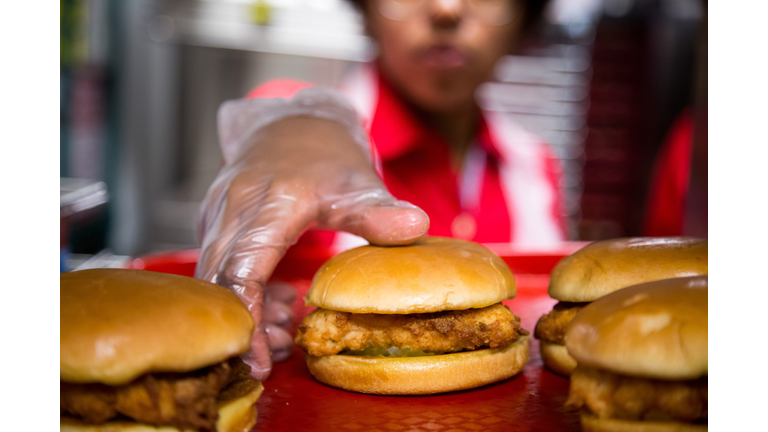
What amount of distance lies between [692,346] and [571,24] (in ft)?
18.6

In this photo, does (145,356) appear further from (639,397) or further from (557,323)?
(557,323)

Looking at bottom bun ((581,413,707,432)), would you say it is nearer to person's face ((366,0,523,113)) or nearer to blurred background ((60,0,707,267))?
person's face ((366,0,523,113))

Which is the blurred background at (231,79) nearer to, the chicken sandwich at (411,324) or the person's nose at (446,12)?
the person's nose at (446,12)

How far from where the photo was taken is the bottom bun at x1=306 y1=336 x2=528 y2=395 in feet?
4.61

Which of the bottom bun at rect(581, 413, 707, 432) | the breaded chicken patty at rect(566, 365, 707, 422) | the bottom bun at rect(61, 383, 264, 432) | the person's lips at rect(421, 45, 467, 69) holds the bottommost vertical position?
the bottom bun at rect(61, 383, 264, 432)

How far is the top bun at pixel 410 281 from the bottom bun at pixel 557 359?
199mm

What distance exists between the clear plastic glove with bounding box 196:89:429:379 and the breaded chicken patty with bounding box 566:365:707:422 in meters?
0.60

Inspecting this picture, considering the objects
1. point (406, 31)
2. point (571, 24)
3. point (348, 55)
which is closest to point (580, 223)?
point (571, 24)

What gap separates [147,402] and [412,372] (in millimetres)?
635

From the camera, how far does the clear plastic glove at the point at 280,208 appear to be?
4.92ft

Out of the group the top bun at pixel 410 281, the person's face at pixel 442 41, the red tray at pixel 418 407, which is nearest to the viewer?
the red tray at pixel 418 407

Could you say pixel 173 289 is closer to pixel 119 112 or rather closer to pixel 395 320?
pixel 395 320

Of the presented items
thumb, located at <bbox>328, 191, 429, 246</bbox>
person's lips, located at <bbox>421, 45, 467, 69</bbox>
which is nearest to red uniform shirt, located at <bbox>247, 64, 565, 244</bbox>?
person's lips, located at <bbox>421, 45, 467, 69</bbox>

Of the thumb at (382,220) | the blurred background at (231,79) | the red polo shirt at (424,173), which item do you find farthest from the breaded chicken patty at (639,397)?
the blurred background at (231,79)
